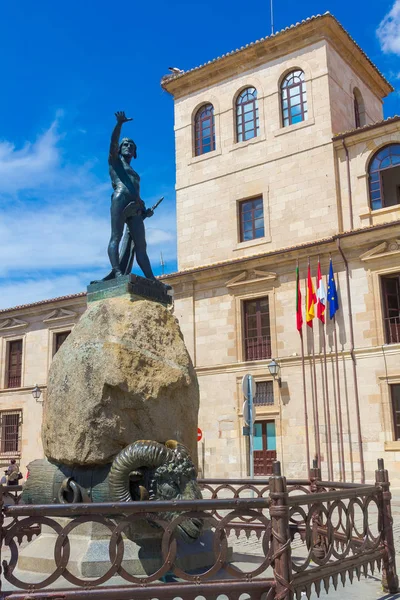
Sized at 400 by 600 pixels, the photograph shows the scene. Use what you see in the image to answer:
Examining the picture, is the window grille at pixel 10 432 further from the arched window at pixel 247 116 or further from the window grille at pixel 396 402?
the window grille at pixel 396 402

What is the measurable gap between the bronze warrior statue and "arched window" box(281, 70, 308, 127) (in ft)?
51.0

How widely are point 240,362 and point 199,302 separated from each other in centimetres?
276

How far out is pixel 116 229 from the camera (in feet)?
25.3

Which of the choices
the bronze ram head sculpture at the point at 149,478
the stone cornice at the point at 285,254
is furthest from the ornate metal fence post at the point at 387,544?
the stone cornice at the point at 285,254

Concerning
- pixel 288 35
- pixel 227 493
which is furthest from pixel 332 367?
pixel 288 35

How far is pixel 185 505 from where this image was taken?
4242 mm

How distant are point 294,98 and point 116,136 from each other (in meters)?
16.3

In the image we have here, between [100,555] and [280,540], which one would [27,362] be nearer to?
[100,555]

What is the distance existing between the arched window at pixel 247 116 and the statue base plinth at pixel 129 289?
55.4 ft

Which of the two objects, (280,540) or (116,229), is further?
(116,229)

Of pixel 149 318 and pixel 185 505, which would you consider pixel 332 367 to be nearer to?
pixel 149 318

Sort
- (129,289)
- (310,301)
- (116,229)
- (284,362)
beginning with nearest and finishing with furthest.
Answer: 1. (129,289)
2. (116,229)
3. (310,301)
4. (284,362)

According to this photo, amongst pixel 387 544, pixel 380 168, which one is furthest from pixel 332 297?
pixel 387 544

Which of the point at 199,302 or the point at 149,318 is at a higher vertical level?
the point at 199,302
